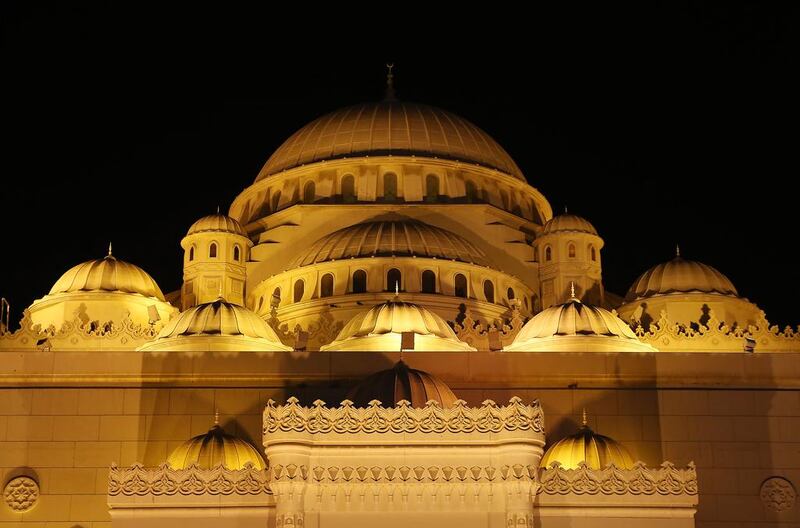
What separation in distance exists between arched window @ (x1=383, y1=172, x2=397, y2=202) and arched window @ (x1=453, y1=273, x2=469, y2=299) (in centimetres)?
800

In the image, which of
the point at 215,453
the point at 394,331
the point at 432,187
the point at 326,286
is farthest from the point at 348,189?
the point at 215,453

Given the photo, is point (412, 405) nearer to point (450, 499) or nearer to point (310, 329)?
point (450, 499)

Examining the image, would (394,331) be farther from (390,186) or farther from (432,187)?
(432,187)

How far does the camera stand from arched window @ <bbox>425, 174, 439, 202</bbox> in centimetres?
6981

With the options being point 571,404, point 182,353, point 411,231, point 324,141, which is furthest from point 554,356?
point 324,141

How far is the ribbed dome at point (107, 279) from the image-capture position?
58875 millimetres

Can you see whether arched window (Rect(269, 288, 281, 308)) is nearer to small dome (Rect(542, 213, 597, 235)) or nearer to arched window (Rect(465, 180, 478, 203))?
small dome (Rect(542, 213, 597, 235))

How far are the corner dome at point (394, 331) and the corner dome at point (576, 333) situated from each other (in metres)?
1.97

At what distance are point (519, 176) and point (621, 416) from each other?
2906 centimetres

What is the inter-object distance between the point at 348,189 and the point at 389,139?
298cm

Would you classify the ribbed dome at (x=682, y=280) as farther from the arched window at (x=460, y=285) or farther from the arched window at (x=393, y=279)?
the arched window at (x=393, y=279)

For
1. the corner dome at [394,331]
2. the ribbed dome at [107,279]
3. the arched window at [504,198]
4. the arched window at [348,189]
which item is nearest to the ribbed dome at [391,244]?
the arched window at [348,189]

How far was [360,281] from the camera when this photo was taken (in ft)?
202

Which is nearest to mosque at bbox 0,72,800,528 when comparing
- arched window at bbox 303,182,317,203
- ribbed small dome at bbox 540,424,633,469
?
ribbed small dome at bbox 540,424,633,469
